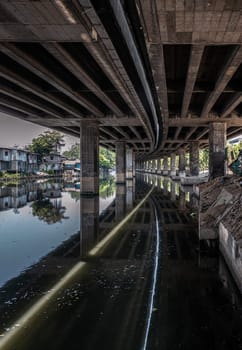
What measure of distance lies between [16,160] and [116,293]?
3239 inches

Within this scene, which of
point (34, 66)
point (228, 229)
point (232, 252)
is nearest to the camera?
point (232, 252)

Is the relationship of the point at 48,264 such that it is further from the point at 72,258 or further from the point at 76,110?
the point at 76,110

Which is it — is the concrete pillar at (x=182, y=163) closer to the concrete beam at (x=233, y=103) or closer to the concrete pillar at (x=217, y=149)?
the concrete pillar at (x=217, y=149)

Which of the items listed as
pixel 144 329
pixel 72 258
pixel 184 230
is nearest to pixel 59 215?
pixel 184 230

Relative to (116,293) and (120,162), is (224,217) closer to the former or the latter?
(116,293)

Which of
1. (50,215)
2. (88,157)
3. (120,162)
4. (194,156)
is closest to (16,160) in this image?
(120,162)

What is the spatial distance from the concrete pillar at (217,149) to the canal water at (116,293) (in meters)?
Answer: 22.8

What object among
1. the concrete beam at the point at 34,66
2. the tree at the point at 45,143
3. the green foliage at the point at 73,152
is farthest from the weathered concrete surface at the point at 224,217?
the green foliage at the point at 73,152

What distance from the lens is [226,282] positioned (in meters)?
8.02

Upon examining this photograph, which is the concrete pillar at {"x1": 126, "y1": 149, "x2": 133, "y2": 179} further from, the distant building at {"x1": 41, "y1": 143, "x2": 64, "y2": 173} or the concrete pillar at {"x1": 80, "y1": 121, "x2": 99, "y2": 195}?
the concrete pillar at {"x1": 80, "y1": 121, "x2": 99, "y2": 195}

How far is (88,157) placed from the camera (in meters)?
34.5

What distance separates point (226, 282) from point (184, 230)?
22.1 feet

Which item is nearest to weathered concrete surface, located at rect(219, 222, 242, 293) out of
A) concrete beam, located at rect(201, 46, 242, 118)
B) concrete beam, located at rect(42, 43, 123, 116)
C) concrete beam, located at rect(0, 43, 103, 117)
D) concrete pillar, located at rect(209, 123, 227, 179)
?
concrete beam, located at rect(201, 46, 242, 118)

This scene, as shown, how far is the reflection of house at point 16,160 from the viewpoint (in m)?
80.8
